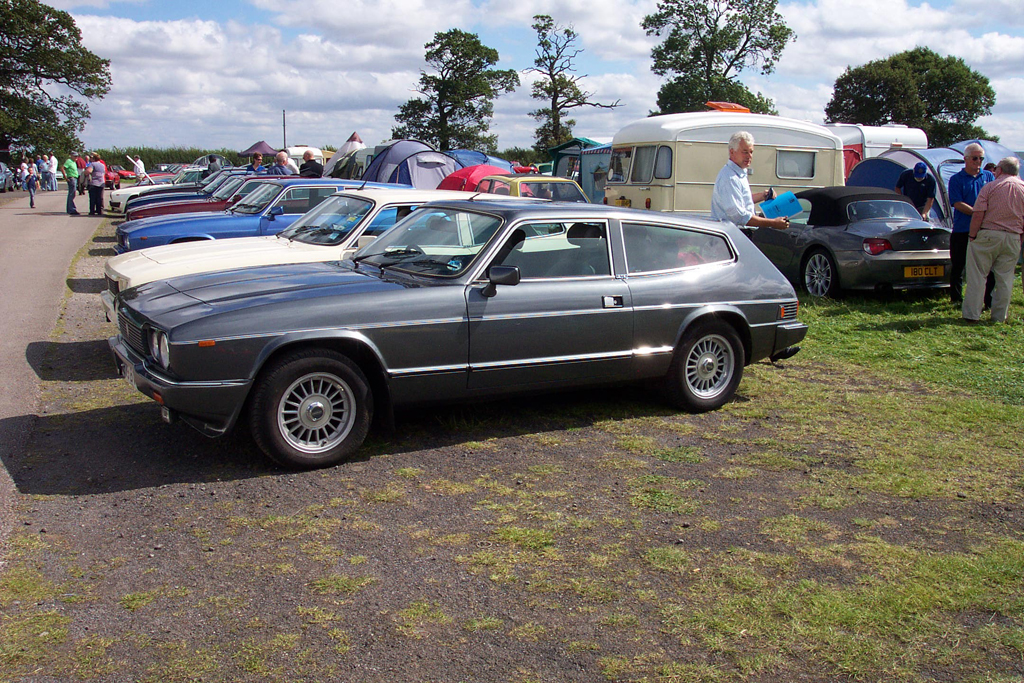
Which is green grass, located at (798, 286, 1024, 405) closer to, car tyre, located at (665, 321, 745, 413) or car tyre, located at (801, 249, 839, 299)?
car tyre, located at (801, 249, 839, 299)

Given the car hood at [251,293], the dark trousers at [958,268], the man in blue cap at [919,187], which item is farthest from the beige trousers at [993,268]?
the car hood at [251,293]

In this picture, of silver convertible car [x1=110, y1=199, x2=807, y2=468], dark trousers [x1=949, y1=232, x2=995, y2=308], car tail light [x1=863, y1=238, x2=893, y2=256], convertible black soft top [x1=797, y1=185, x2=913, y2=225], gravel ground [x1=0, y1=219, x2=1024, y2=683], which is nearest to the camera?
gravel ground [x1=0, y1=219, x2=1024, y2=683]

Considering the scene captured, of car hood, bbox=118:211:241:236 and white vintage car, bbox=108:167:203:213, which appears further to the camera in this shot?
white vintage car, bbox=108:167:203:213

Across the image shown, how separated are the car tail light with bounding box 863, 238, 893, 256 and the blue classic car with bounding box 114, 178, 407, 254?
247 inches

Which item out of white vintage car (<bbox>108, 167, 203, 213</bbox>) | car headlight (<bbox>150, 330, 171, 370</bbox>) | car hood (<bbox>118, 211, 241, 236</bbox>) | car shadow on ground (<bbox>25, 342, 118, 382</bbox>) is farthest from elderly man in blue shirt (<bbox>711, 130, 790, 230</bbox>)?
white vintage car (<bbox>108, 167, 203, 213</bbox>)

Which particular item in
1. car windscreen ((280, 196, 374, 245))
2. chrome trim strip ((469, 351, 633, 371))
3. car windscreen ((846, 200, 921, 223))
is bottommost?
chrome trim strip ((469, 351, 633, 371))

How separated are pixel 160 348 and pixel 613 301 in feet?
9.45

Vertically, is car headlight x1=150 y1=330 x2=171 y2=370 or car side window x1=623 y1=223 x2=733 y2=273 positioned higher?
car side window x1=623 y1=223 x2=733 y2=273

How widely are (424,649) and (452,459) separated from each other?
7.05 feet

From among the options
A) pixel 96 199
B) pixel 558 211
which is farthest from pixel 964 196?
pixel 96 199

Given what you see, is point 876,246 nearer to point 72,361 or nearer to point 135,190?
point 72,361

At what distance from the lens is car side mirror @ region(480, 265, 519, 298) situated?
5266 millimetres

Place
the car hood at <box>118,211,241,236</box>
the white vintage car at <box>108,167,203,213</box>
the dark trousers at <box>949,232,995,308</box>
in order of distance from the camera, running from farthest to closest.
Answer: the white vintage car at <box>108,167,203,213</box>
the car hood at <box>118,211,241,236</box>
the dark trousers at <box>949,232,995,308</box>

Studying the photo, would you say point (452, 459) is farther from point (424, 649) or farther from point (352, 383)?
point (424, 649)
